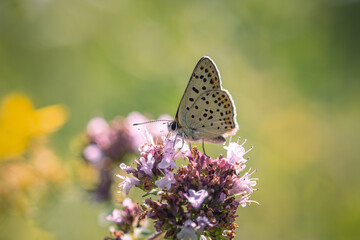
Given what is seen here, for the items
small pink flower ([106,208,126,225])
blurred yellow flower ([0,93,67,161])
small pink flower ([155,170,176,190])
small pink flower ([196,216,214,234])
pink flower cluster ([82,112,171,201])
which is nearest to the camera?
small pink flower ([196,216,214,234])

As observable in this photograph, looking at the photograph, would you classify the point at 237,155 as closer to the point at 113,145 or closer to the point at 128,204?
the point at 128,204

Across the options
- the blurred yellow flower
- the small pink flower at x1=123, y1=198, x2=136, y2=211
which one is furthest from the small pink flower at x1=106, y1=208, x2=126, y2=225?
the blurred yellow flower

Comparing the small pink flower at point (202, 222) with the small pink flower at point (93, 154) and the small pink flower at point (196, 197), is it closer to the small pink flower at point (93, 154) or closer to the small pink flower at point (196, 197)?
the small pink flower at point (196, 197)

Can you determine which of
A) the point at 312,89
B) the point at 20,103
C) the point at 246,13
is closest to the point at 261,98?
the point at 312,89

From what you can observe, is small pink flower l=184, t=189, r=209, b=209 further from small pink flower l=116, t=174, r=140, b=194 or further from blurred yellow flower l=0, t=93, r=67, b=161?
blurred yellow flower l=0, t=93, r=67, b=161

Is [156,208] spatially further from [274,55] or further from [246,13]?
[246,13]

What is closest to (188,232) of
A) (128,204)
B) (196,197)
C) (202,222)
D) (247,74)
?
(202,222)
